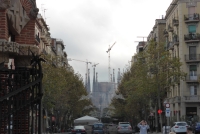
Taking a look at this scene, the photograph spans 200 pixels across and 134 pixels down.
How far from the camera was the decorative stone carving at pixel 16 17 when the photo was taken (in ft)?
27.1

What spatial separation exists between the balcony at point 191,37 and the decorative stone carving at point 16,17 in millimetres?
61012

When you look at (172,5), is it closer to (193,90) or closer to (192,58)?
(192,58)

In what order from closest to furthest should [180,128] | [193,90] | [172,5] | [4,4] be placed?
[4,4]
[180,128]
[193,90]
[172,5]

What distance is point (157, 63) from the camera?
5753cm

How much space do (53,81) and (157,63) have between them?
13576 millimetres

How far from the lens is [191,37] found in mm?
68625

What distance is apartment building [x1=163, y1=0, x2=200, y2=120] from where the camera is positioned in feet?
223

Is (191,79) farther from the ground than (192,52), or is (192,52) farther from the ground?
(192,52)

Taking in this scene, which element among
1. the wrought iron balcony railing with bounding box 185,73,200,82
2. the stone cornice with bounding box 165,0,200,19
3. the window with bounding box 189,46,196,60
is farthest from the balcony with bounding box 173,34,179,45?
the wrought iron balcony railing with bounding box 185,73,200,82

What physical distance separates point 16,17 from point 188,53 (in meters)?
62.1

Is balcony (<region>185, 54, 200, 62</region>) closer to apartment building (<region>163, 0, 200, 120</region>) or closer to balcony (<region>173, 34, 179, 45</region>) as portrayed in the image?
apartment building (<region>163, 0, 200, 120</region>)

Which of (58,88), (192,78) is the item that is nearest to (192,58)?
(192,78)

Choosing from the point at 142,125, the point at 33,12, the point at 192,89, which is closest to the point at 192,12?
the point at 192,89

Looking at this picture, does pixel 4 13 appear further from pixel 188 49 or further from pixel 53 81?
pixel 188 49
